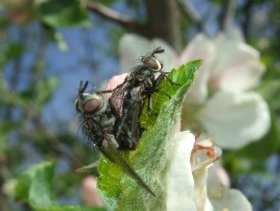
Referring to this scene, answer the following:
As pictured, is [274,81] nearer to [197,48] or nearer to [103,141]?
[197,48]

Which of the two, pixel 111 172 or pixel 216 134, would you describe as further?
pixel 216 134

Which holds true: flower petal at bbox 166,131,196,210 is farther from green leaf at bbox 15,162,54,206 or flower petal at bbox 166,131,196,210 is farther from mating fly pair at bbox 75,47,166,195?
green leaf at bbox 15,162,54,206

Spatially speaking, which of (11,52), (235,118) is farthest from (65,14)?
(11,52)

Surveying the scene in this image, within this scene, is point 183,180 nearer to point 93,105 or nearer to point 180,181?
point 180,181

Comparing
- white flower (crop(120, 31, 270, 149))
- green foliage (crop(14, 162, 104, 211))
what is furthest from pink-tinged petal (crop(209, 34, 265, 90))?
green foliage (crop(14, 162, 104, 211))

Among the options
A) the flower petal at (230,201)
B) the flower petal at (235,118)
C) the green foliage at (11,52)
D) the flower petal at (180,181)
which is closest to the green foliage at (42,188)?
the flower petal at (230,201)

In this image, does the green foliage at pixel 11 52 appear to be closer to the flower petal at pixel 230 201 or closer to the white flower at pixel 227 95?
the white flower at pixel 227 95

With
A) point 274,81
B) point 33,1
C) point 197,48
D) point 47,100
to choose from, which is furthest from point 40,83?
point 197,48
